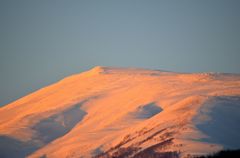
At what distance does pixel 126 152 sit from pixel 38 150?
38.1 metres

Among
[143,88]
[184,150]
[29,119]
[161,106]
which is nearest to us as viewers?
[184,150]

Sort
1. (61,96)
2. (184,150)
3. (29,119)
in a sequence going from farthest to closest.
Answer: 1. (61,96)
2. (29,119)
3. (184,150)

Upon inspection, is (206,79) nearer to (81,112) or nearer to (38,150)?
(81,112)

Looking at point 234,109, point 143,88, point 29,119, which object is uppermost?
point 143,88

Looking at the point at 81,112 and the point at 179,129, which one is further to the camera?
the point at 81,112

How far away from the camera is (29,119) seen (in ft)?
537

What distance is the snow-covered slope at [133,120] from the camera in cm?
10912

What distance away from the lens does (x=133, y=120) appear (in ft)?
473

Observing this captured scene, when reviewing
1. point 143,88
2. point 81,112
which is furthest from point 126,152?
point 143,88

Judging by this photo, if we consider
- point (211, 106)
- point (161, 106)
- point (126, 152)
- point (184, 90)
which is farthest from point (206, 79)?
point (126, 152)

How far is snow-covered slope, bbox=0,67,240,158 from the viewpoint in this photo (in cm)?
10912

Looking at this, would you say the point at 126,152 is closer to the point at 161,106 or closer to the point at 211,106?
the point at 211,106

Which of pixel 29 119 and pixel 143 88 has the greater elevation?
pixel 143 88

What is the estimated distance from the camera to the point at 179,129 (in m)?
114
